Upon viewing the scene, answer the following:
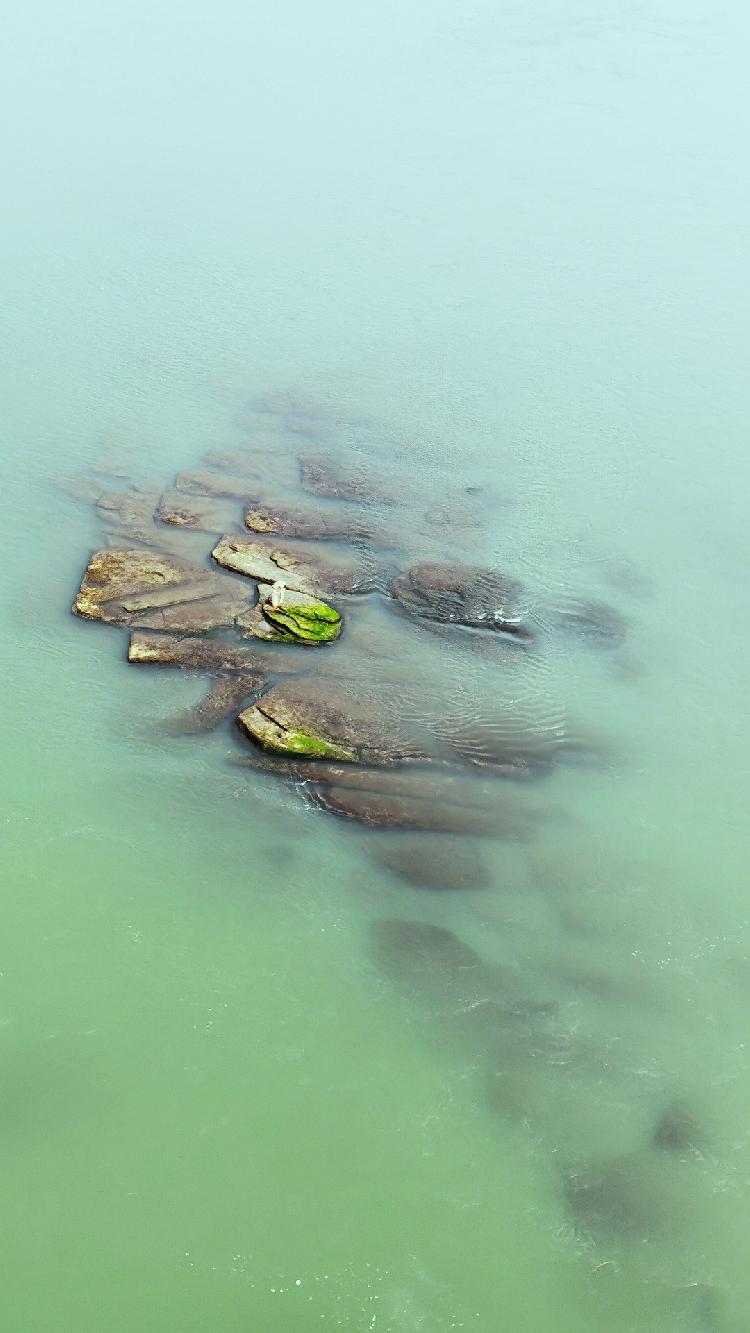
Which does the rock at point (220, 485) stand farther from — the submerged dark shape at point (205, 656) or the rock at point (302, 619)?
the submerged dark shape at point (205, 656)

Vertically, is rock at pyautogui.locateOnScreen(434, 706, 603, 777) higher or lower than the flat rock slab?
lower

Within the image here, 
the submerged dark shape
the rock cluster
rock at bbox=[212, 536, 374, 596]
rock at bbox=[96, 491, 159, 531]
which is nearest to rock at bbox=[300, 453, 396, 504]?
the rock cluster

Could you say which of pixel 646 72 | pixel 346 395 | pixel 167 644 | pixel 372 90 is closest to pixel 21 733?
pixel 167 644

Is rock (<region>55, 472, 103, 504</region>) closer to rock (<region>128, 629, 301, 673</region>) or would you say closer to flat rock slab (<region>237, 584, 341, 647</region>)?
rock (<region>128, 629, 301, 673</region>)

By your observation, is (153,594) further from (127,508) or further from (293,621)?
(127,508)

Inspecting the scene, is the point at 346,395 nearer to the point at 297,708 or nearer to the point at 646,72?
the point at 297,708

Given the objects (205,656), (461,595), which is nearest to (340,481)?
(461,595)

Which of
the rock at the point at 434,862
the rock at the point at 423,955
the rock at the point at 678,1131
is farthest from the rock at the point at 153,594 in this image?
the rock at the point at 678,1131
